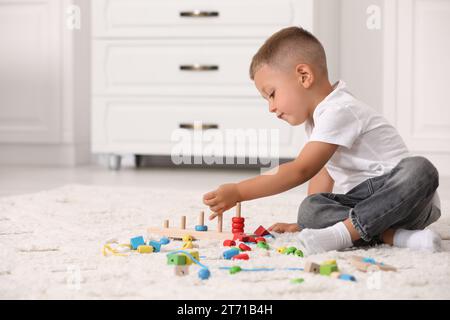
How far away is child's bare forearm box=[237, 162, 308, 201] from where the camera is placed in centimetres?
111

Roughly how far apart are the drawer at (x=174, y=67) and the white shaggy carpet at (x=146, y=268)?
108 centimetres

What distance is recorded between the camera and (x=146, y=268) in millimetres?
932

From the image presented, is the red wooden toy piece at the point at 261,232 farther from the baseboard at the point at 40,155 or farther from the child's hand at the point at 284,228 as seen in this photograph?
the baseboard at the point at 40,155

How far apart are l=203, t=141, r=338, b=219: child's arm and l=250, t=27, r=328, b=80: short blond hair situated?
167 mm

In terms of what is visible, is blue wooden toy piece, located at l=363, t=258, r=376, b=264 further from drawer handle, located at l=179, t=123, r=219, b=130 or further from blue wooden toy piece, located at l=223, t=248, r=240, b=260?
drawer handle, located at l=179, t=123, r=219, b=130

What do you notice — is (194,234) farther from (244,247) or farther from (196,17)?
(196,17)

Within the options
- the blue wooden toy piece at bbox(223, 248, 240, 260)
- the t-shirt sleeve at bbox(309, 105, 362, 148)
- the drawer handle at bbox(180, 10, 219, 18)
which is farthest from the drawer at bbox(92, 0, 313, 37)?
the blue wooden toy piece at bbox(223, 248, 240, 260)

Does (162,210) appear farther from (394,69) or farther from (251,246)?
(394,69)

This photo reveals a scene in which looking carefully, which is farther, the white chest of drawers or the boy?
the white chest of drawers

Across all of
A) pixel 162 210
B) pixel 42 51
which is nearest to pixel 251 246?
pixel 162 210

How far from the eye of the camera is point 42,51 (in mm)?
2873

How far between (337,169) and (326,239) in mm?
189

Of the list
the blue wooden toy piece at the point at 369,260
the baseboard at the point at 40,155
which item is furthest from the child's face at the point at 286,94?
the baseboard at the point at 40,155
